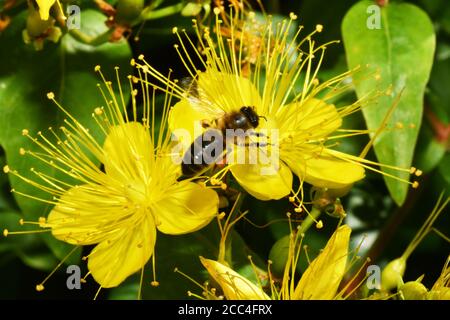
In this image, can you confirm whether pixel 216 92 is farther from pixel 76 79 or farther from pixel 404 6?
pixel 404 6

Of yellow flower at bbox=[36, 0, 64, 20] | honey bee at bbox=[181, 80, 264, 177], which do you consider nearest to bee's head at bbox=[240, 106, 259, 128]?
honey bee at bbox=[181, 80, 264, 177]

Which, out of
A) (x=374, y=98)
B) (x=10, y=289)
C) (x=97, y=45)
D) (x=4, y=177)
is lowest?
(x=10, y=289)

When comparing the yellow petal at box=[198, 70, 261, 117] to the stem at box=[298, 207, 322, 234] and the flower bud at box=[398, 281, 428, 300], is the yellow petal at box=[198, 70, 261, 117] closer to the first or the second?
the stem at box=[298, 207, 322, 234]

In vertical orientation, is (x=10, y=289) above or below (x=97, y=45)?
below

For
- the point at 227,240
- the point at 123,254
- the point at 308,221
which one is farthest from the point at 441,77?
the point at 123,254

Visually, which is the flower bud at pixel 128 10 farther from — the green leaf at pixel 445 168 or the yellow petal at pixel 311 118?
the green leaf at pixel 445 168
